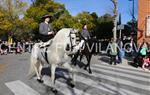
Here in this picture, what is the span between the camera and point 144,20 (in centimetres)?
2277

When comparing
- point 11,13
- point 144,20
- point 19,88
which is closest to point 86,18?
point 11,13

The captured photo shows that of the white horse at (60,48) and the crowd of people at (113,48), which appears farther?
the crowd of people at (113,48)

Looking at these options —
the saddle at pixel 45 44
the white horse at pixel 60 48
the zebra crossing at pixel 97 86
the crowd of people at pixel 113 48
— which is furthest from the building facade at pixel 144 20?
the white horse at pixel 60 48

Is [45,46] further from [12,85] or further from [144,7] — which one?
[144,7]

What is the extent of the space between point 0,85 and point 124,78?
5.09 metres

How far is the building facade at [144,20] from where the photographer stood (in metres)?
22.5

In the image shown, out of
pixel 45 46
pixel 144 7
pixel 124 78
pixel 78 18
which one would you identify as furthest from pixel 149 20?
pixel 78 18

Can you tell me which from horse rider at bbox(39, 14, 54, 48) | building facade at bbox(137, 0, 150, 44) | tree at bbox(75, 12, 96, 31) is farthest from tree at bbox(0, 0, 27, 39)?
horse rider at bbox(39, 14, 54, 48)

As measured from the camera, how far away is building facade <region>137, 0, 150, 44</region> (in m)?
22.5

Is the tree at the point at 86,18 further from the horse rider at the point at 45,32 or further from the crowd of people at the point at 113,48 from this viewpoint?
the horse rider at the point at 45,32

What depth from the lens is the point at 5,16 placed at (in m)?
51.5

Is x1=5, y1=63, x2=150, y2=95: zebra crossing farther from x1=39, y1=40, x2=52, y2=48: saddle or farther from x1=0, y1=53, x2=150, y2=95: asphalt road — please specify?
x1=39, y1=40, x2=52, y2=48: saddle

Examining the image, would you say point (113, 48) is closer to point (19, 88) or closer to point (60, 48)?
point (60, 48)

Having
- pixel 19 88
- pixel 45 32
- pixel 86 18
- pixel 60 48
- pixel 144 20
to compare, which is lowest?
pixel 19 88
